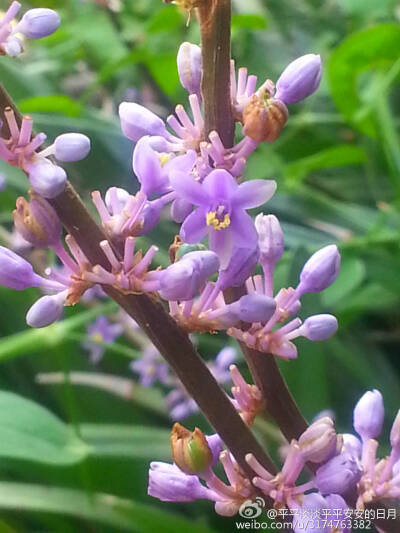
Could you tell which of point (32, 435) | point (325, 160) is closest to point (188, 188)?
point (32, 435)

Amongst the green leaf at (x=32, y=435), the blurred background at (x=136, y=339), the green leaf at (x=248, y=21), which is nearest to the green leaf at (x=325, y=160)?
the blurred background at (x=136, y=339)

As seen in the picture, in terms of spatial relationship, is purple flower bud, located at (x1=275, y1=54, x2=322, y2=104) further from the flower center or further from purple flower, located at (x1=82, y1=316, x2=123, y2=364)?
Result: purple flower, located at (x1=82, y1=316, x2=123, y2=364)

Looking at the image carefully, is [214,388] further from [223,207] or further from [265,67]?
[265,67]

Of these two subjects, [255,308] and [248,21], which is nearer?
[255,308]

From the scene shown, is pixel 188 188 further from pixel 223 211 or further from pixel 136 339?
pixel 136 339

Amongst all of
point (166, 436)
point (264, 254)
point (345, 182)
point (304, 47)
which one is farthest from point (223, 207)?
point (304, 47)
